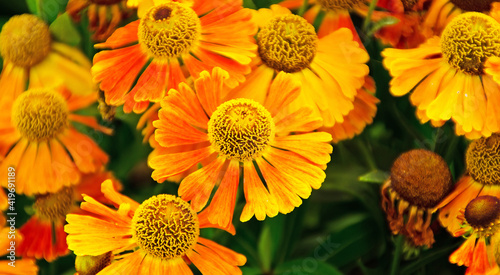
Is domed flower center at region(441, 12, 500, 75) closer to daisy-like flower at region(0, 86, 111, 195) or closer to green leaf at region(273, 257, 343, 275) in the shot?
green leaf at region(273, 257, 343, 275)

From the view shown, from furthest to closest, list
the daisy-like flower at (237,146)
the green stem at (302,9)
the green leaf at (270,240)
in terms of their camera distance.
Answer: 1. the green leaf at (270,240)
2. the green stem at (302,9)
3. the daisy-like flower at (237,146)

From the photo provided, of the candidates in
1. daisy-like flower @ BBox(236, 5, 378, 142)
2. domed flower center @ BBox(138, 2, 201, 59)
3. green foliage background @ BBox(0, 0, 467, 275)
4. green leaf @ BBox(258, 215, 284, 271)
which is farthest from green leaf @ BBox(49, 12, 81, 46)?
green leaf @ BBox(258, 215, 284, 271)

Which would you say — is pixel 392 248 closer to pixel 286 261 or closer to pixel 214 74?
pixel 286 261

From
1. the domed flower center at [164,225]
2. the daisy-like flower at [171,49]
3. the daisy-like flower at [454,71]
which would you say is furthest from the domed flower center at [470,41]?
the domed flower center at [164,225]

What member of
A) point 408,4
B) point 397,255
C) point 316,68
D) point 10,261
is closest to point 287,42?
point 316,68

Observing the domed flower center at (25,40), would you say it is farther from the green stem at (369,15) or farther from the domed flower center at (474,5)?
the domed flower center at (474,5)

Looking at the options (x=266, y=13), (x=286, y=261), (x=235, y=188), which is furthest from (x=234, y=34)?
(x=286, y=261)

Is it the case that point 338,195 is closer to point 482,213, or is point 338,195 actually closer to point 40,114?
point 482,213
